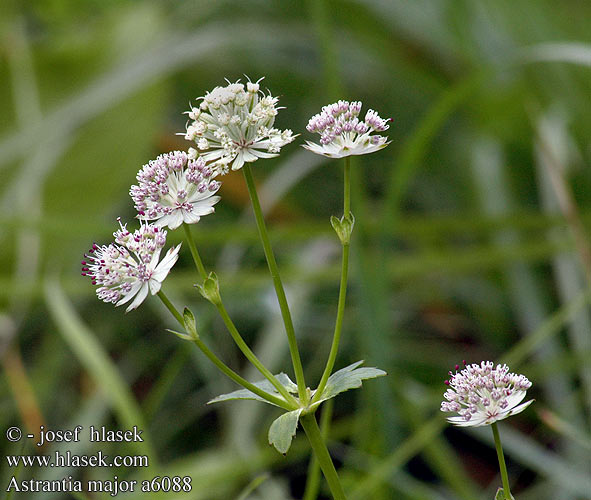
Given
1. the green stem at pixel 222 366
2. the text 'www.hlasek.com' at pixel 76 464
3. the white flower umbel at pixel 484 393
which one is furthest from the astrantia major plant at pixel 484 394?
the text 'www.hlasek.com' at pixel 76 464

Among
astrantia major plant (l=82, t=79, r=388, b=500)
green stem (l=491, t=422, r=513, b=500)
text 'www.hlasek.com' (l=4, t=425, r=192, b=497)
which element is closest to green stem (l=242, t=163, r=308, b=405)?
astrantia major plant (l=82, t=79, r=388, b=500)

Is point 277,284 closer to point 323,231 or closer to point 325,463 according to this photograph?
point 325,463

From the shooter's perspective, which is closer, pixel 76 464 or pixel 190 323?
pixel 190 323

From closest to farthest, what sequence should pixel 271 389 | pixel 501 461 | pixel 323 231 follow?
pixel 501 461 < pixel 271 389 < pixel 323 231

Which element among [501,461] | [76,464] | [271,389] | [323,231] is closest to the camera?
[501,461]

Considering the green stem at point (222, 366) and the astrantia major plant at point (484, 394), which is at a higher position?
the green stem at point (222, 366)

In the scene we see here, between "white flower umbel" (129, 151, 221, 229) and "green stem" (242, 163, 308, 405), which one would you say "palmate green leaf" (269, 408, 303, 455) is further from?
"white flower umbel" (129, 151, 221, 229)

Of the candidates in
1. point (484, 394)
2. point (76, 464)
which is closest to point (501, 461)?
point (484, 394)

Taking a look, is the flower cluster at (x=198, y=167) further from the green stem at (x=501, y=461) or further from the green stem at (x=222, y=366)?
the green stem at (x=501, y=461)
